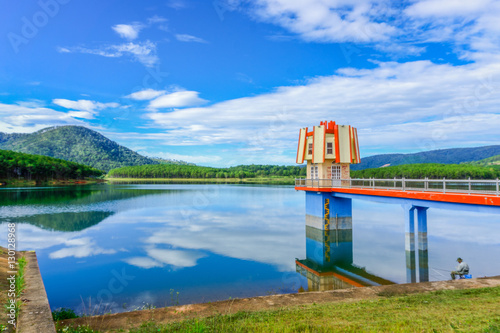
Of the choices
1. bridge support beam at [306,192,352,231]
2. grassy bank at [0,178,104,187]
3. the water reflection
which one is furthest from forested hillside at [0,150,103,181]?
the water reflection

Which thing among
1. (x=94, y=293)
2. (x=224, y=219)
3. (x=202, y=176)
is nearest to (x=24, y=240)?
(x=94, y=293)

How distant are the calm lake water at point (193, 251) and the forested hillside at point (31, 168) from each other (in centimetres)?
6525

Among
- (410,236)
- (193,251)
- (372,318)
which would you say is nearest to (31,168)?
(193,251)

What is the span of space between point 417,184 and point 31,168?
107169mm

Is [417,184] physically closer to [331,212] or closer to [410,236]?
[410,236]

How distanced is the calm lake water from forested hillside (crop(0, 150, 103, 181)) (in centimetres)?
6525

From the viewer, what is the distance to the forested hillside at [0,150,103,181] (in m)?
88.8

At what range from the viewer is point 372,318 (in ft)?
25.6

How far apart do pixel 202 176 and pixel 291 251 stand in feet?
557

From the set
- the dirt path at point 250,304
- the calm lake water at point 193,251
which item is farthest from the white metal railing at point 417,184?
the dirt path at point 250,304

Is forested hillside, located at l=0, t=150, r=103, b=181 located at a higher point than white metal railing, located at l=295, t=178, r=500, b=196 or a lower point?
higher

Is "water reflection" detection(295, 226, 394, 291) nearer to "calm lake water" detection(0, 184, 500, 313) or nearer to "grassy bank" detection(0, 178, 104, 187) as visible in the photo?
"calm lake water" detection(0, 184, 500, 313)

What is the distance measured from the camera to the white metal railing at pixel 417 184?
14672 millimetres

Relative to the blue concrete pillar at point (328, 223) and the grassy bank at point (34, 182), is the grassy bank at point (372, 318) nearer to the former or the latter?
the blue concrete pillar at point (328, 223)
